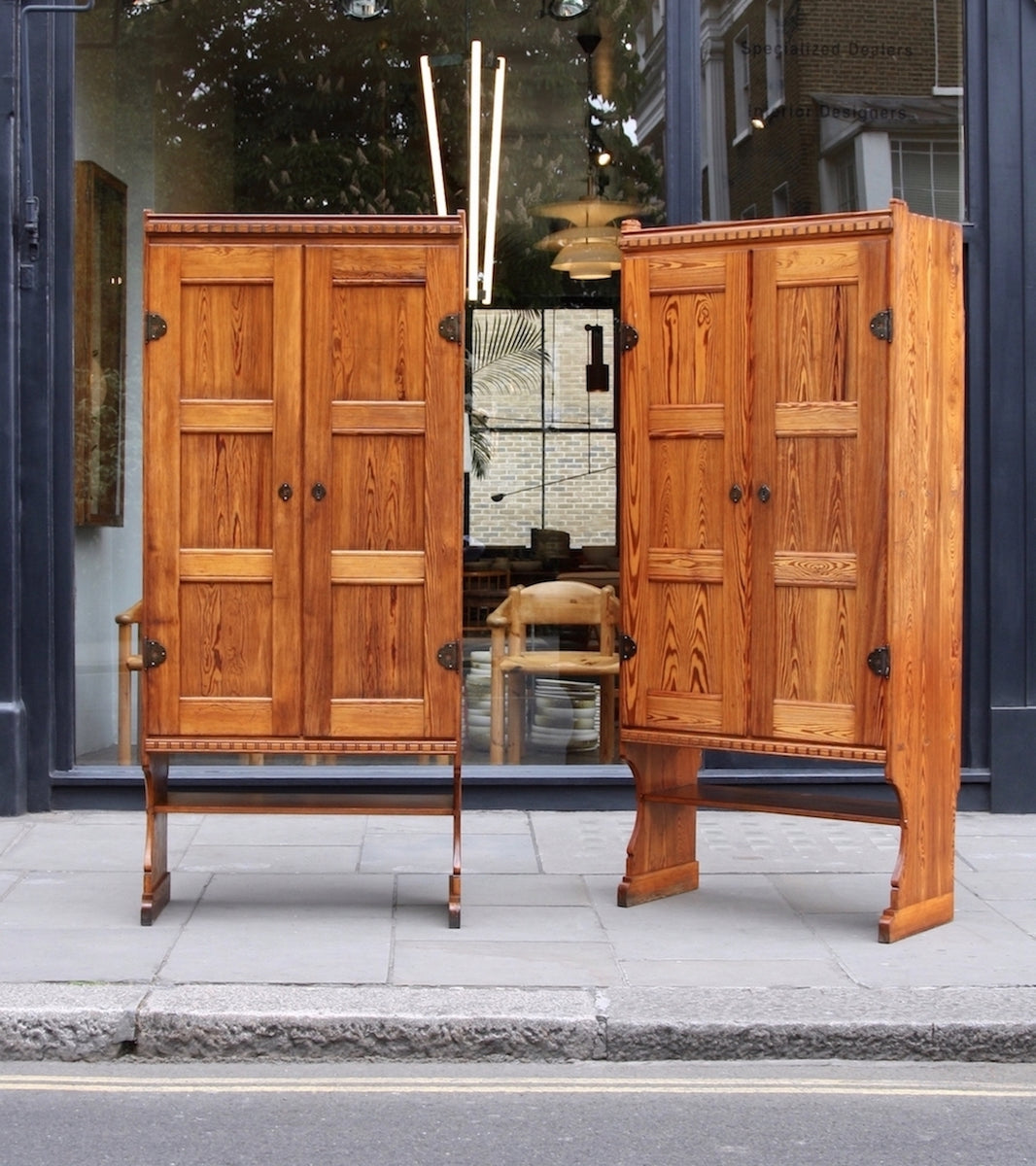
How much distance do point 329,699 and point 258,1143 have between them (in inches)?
86.9

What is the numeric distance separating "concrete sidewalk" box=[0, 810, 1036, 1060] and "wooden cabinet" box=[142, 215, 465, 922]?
0.48m

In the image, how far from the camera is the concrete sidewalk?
520cm

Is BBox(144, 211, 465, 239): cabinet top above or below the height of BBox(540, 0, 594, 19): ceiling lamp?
below

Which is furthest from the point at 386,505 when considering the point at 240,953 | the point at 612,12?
the point at 612,12

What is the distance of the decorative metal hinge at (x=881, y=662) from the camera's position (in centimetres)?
621

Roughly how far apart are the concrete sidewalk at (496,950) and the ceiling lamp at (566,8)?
443cm

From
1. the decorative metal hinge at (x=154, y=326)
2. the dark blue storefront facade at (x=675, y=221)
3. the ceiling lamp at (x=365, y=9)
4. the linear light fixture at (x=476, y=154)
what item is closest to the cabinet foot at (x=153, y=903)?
the decorative metal hinge at (x=154, y=326)

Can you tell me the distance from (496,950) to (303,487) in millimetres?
1896

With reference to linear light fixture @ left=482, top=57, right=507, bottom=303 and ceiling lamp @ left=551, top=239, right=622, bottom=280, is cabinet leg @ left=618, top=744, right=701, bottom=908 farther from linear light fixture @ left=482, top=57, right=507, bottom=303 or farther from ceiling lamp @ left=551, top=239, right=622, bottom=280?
linear light fixture @ left=482, top=57, right=507, bottom=303

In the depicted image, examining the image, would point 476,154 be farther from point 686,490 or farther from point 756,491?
point 756,491

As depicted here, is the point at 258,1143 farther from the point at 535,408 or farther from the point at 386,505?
the point at 535,408

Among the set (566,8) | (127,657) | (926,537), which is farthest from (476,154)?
(926,537)

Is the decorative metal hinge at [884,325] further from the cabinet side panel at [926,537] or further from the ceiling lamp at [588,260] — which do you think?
the ceiling lamp at [588,260]

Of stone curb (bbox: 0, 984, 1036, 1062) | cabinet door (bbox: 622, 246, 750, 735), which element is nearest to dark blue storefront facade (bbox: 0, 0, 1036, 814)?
cabinet door (bbox: 622, 246, 750, 735)
